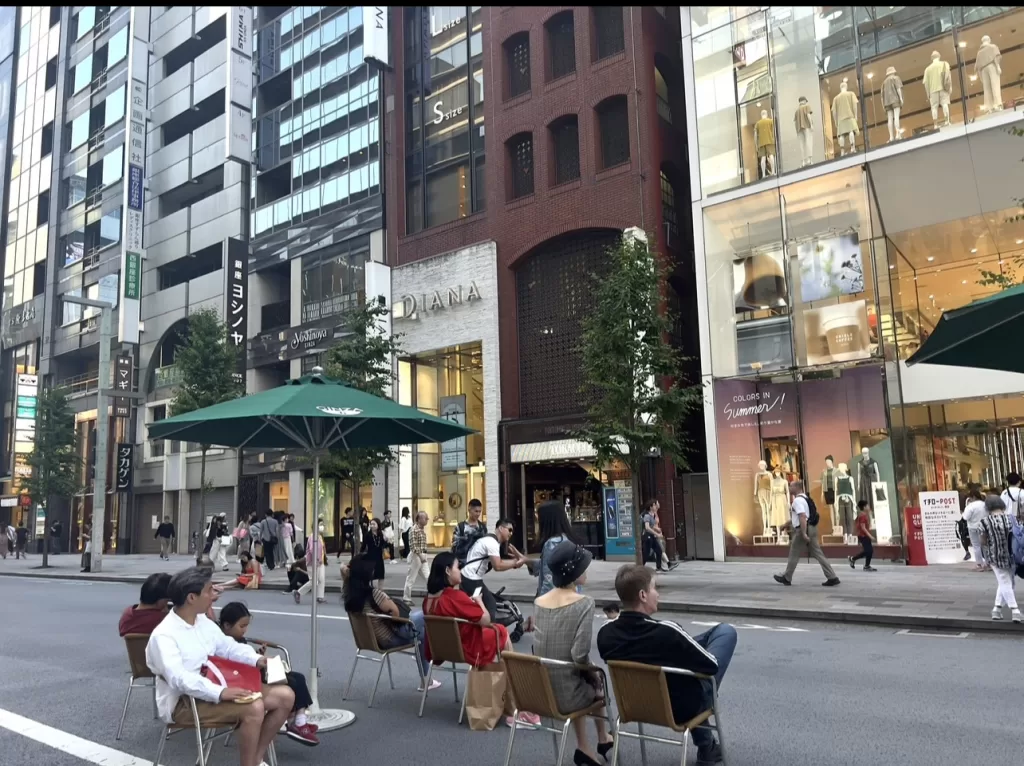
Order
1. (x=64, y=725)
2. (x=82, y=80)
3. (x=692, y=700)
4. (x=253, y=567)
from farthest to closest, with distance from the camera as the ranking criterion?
(x=82, y=80) < (x=253, y=567) < (x=64, y=725) < (x=692, y=700)

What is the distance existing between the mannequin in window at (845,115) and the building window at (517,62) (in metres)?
10.5

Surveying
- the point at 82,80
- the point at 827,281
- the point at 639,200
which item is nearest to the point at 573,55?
the point at 639,200

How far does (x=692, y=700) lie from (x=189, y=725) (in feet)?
9.87

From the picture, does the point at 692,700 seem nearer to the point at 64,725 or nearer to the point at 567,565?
the point at 567,565

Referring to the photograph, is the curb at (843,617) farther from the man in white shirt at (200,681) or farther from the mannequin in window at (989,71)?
the mannequin in window at (989,71)

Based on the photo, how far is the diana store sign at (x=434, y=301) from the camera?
27.5 meters

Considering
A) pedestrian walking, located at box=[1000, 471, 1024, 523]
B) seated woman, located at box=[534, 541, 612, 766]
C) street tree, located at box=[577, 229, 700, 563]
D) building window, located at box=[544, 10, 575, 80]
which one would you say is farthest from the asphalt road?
building window, located at box=[544, 10, 575, 80]

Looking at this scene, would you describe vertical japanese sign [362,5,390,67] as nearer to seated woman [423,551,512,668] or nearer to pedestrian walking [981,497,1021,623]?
pedestrian walking [981,497,1021,623]

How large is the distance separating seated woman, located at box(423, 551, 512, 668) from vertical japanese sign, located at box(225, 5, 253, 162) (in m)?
32.4

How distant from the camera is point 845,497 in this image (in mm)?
20203

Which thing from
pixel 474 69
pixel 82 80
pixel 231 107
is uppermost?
pixel 82 80

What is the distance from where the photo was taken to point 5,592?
19688mm

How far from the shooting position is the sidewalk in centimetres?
1138

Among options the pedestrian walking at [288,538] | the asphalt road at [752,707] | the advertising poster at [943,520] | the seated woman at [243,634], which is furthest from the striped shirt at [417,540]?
the advertising poster at [943,520]
